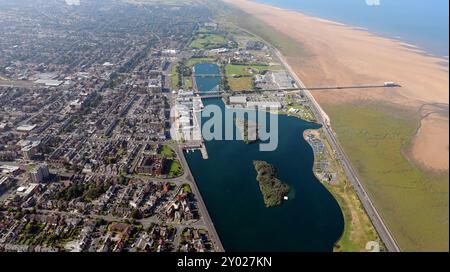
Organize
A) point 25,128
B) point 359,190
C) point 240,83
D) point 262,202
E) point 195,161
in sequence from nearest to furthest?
point 262,202 → point 359,190 → point 195,161 → point 25,128 → point 240,83

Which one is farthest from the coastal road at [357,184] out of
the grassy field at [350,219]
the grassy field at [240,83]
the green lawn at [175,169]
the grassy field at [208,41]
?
the grassy field at [208,41]

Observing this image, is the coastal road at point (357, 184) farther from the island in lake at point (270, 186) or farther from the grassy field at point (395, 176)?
the island in lake at point (270, 186)

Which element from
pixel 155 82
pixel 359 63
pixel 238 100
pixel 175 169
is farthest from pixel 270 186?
pixel 359 63

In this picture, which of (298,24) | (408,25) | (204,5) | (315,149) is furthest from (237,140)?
(204,5)

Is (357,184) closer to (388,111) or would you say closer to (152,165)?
(388,111)

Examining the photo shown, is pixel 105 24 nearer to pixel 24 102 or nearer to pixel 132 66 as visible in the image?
pixel 132 66
